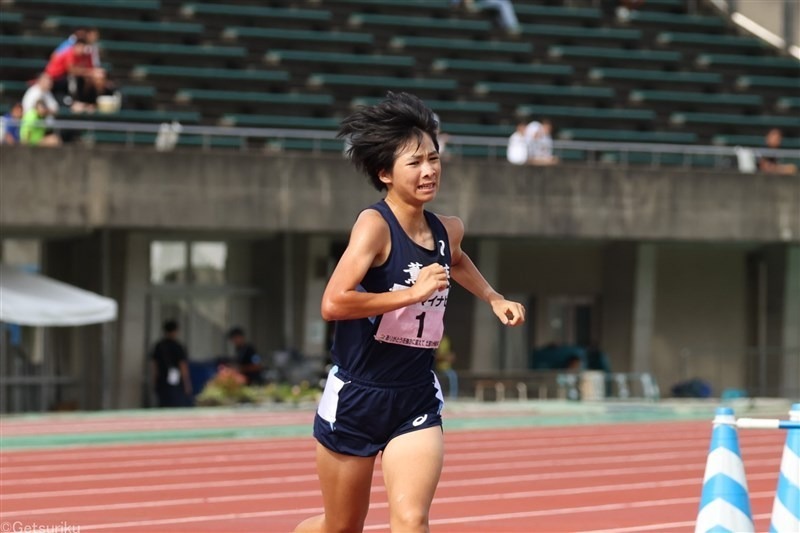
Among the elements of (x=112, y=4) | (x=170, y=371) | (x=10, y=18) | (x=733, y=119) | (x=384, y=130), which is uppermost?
(x=112, y=4)

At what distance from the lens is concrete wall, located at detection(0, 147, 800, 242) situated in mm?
22656

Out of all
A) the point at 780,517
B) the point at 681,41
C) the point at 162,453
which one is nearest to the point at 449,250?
the point at 780,517

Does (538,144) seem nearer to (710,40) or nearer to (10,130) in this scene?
(710,40)

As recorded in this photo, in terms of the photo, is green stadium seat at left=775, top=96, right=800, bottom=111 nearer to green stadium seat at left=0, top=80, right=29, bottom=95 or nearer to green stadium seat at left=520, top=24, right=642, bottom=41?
green stadium seat at left=520, top=24, right=642, bottom=41

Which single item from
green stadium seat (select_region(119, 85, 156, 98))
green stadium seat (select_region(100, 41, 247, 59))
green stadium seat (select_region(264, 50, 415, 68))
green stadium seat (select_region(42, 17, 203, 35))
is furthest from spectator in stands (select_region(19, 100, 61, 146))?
green stadium seat (select_region(264, 50, 415, 68))

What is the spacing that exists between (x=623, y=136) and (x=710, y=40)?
12.4ft

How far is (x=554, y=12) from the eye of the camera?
101 feet

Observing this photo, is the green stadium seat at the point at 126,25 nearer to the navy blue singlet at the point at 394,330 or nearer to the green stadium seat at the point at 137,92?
the green stadium seat at the point at 137,92

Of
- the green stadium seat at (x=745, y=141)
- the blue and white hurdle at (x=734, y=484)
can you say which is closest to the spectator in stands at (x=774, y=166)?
the green stadium seat at (x=745, y=141)

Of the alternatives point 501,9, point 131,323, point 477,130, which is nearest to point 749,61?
point 501,9

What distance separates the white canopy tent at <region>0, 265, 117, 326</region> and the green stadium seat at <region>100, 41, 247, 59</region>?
20.1 feet

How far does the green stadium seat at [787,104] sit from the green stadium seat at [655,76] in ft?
4.19

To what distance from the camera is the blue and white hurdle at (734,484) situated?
6.72 meters

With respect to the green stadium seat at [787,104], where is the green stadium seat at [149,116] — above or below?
below
